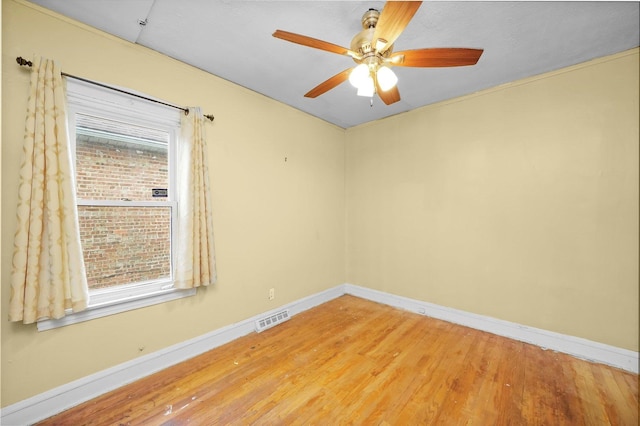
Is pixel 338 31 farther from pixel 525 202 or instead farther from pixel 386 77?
pixel 525 202

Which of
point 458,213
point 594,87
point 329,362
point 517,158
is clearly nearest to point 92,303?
point 329,362

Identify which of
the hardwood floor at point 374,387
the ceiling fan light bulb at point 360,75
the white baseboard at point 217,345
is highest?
the ceiling fan light bulb at point 360,75

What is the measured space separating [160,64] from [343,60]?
158 centimetres

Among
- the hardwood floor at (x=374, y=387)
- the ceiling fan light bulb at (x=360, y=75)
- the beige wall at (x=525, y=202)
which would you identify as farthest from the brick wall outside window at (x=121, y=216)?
the beige wall at (x=525, y=202)

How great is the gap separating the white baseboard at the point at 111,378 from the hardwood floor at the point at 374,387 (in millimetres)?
65

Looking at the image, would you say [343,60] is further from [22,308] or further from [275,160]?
[22,308]

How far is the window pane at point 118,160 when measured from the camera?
1.93 metres

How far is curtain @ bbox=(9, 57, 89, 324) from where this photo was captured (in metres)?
1.56

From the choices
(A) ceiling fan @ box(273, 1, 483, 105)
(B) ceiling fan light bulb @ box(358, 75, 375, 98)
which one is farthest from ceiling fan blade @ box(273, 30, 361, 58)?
(B) ceiling fan light bulb @ box(358, 75, 375, 98)

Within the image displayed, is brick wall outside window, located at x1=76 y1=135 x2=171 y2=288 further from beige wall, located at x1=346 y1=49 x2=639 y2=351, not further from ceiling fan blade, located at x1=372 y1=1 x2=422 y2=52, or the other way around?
beige wall, located at x1=346 y1=49 x2=639 y2=351

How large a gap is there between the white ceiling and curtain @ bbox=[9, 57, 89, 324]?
2.15 feet

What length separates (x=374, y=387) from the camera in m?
1.95

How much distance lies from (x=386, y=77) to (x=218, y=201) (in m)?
1.90

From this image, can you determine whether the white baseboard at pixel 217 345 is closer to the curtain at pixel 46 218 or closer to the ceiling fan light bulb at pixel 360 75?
the curtain at pixel 46 218
